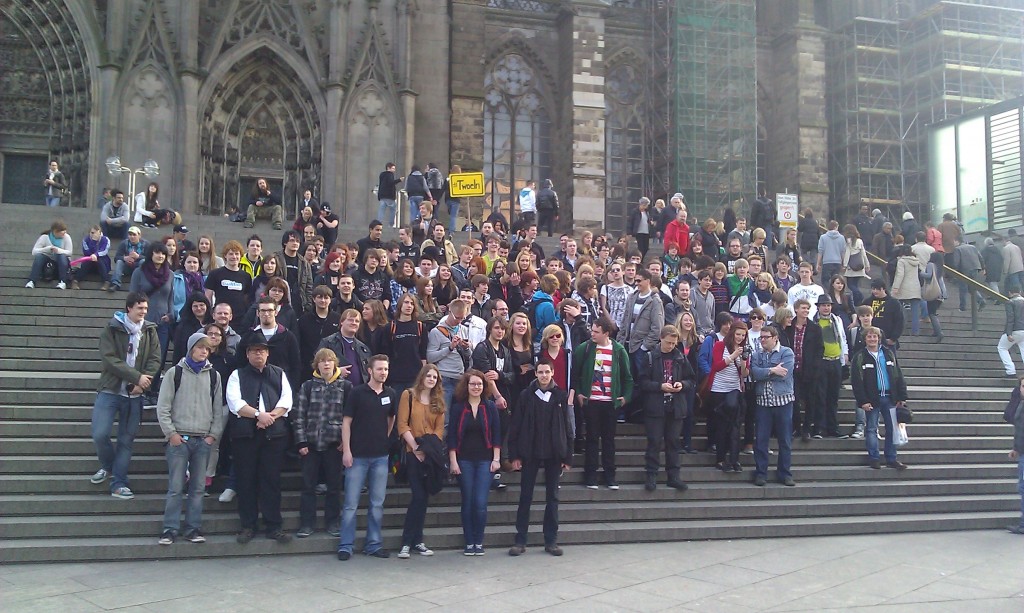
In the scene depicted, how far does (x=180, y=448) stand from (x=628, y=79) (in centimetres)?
2724

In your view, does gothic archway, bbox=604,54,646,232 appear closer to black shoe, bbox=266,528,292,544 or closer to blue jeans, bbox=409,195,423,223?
blue jeans, bbox=409,195,423,223

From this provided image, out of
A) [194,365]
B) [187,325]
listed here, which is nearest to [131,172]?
[187,325]

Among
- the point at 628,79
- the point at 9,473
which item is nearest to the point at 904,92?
the point at 628,79

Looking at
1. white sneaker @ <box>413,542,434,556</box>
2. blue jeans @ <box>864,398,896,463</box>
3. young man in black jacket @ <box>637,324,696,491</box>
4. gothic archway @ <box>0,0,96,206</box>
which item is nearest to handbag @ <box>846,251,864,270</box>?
blue jeans @ <box>864,398,896,463</box>

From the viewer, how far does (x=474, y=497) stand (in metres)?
8.57

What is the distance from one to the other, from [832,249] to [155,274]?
11.6m

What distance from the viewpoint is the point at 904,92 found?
32.8m

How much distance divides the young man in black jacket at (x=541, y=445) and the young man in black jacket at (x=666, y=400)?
1.67m

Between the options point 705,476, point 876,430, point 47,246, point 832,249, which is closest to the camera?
point 705,476

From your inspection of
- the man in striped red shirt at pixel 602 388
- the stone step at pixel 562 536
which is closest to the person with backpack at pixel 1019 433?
the stone step at pixel 562 536

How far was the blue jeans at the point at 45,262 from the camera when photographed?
13.7 meters

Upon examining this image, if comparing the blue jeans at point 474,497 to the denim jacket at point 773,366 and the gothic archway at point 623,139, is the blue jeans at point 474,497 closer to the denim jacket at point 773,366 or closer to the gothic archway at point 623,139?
the denim jacket at point 773,366

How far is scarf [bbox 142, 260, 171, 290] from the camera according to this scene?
1116 centimetres

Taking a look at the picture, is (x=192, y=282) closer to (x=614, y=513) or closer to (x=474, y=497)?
(x=474, y=497)
